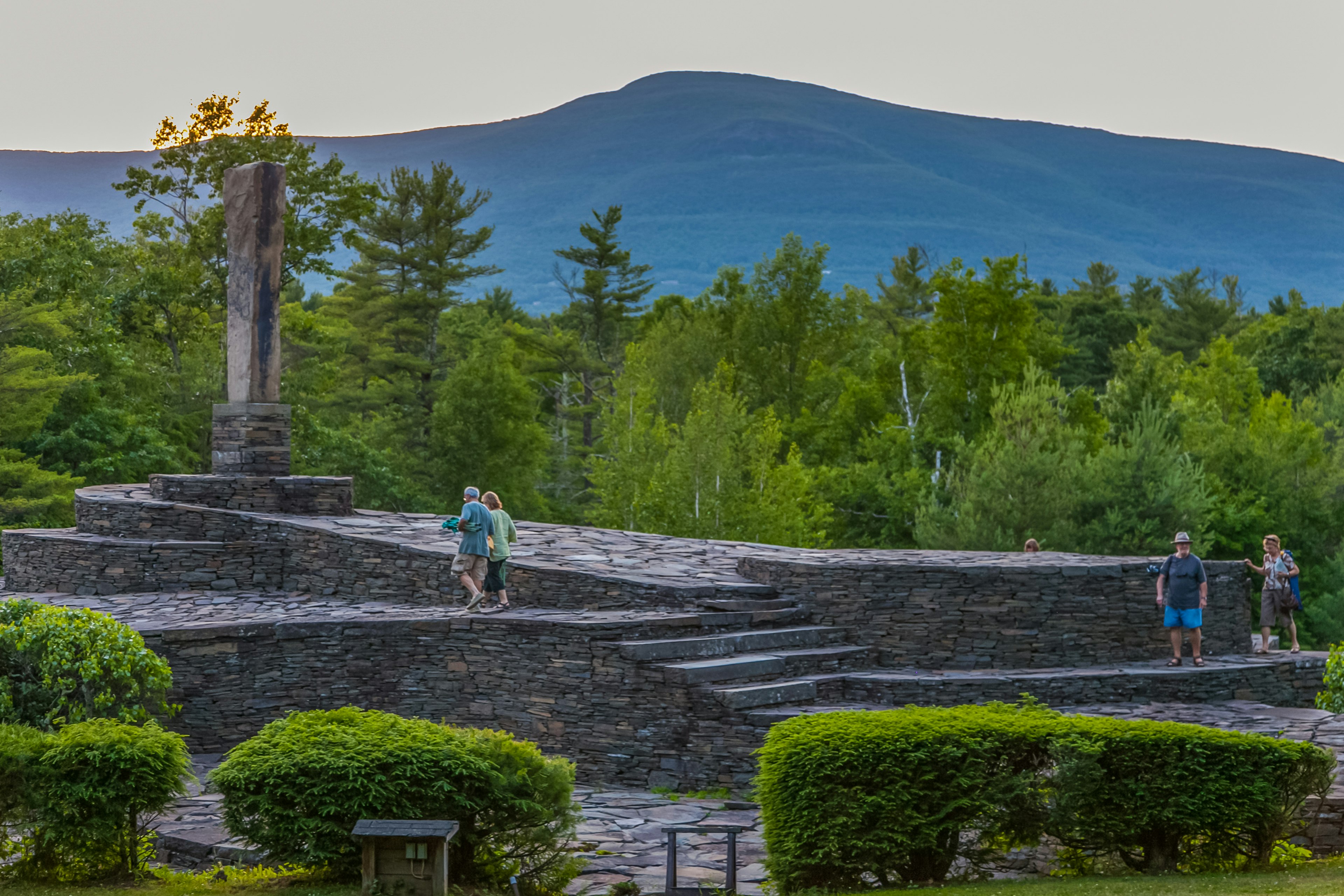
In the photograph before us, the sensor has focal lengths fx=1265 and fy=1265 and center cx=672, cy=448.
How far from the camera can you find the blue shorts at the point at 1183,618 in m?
12.8

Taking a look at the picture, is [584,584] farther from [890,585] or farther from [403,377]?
[403,377]

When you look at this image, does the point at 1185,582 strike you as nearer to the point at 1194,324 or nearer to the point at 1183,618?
the point at 1183,618

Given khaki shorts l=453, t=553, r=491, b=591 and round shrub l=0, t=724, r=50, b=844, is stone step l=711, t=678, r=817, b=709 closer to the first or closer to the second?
khaki shorts l=453, t=553, r=491, b=591

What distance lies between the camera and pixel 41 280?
28.3 m

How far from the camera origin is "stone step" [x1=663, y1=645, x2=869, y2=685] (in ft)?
36.2

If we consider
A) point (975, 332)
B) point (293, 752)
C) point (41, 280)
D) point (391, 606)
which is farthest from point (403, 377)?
point (293, 752)

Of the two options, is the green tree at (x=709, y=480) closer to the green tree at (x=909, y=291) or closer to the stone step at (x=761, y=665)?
the stone step at (x=761, y=665)

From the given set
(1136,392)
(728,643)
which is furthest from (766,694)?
(1136,392)

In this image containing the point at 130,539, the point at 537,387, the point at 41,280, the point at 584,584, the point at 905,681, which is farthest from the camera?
the point at 537,387

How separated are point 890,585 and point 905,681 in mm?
1279

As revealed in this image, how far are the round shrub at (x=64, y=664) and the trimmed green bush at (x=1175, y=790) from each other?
22.2 ft

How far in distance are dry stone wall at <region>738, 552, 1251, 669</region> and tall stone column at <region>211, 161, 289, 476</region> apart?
6.55 metres

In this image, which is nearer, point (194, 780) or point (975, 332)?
point (194, 780)

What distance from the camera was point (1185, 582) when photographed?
1273 centimetres
